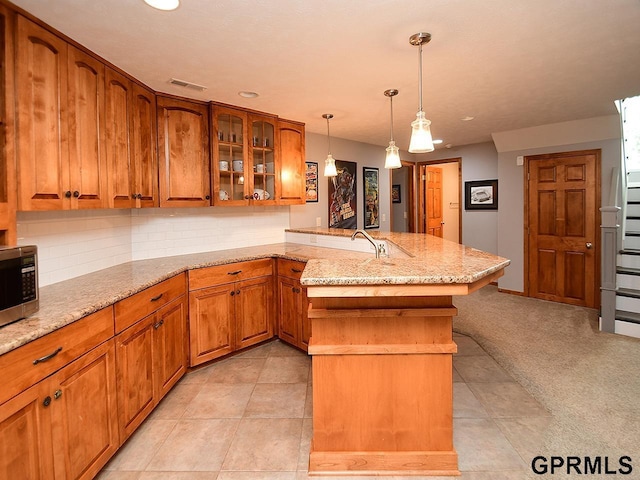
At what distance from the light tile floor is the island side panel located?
0.66ft

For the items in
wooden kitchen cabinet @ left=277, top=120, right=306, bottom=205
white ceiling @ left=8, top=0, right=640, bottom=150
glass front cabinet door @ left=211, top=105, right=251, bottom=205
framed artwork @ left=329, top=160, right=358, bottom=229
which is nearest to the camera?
white ceiling @ left=8, top=0, right=640, bottom=150

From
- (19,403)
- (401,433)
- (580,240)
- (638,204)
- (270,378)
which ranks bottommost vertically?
(270,378)

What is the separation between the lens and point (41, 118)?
168cm

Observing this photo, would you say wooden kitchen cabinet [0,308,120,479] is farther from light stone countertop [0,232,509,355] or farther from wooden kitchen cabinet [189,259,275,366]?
wooden kitchen cabinet [189,259,275,366]

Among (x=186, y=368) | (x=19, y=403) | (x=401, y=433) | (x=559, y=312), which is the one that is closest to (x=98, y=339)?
(x=19, y=403)

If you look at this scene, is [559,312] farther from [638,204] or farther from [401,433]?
[401,433]

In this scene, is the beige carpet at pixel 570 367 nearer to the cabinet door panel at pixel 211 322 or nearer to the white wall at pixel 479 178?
the white wall at pixel 479 178

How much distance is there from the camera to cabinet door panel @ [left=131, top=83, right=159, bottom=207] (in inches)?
100

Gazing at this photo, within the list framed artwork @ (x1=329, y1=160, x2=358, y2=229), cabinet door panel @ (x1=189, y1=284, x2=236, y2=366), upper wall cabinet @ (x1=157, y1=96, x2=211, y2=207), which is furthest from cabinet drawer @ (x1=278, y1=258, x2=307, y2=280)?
framed artwork @ (x1=329, y1=160, x2=358, y2=229)

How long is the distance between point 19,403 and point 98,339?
452mm

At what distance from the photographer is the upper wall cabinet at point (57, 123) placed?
1607 mm

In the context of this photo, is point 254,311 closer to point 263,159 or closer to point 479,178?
point 263,159

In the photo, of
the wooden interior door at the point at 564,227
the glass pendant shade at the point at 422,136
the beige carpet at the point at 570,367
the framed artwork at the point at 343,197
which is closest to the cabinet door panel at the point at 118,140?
the glass pendant shade at the point at 422,136

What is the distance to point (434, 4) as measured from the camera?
170 cm
